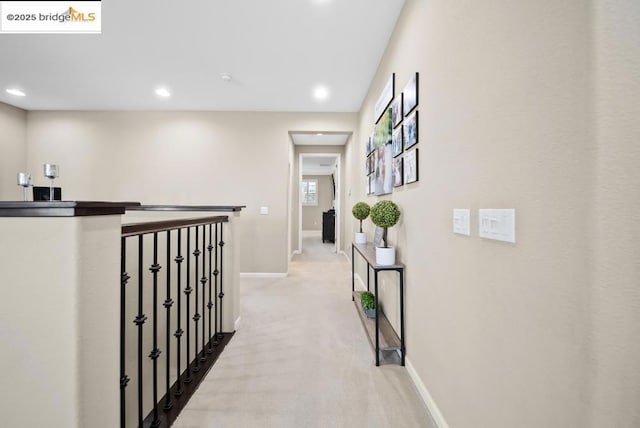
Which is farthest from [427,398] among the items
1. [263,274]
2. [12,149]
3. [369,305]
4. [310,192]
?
[310,192]

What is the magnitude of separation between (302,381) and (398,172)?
1637 millimetres

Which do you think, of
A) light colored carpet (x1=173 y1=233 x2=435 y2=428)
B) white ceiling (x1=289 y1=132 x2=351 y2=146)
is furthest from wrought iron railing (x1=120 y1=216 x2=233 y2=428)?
white ceiling (x1=289 y1=132 x2=351 y2=146)

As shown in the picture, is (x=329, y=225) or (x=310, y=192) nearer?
(x=329, y=225)

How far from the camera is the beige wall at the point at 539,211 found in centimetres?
58

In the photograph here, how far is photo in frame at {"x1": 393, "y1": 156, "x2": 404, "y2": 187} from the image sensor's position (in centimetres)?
212

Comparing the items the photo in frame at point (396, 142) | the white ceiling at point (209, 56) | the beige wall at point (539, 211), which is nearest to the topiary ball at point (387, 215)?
the photo in frame at point (396, 142)

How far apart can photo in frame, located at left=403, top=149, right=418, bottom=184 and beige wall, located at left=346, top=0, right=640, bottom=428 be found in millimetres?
334

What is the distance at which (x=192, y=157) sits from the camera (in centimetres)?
457

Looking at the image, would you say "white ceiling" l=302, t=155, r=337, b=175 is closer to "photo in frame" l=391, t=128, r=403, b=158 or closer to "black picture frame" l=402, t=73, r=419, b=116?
"photo in frame" l=391, t=128, r=403, b=158

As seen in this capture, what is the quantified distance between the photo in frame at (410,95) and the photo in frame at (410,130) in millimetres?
61

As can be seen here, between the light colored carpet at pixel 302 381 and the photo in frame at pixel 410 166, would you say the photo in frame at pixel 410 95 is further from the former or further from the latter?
the light colored carpet at pixel 302 381

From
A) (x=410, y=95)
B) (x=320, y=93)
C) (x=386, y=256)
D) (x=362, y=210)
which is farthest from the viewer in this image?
(x=320, y=93)

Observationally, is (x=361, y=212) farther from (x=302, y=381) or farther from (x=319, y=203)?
(x=319, y=203)

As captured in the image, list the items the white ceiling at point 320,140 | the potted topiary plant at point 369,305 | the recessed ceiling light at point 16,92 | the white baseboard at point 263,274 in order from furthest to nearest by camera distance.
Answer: the white ceiling at point 320,140 < the white baseboard at point 263,274 < the recessed ceiling light at point 16,92 < the potted topiary plant at point 369,305
